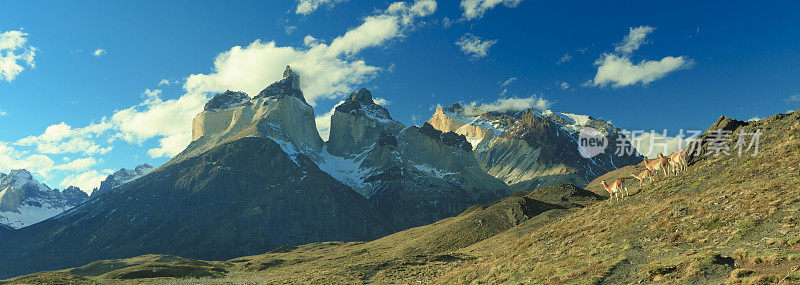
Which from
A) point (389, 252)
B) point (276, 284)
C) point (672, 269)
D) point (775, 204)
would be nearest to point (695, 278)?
point (672, 269)

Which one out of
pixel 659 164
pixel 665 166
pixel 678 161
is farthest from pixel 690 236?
pixel 659 164

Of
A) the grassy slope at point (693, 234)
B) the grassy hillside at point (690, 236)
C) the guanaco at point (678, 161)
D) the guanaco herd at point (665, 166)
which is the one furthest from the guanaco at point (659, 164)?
the grassy slope at point (693, 234)

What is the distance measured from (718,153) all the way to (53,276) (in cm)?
10525

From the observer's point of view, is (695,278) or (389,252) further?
(389,252)

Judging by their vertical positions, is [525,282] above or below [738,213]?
below

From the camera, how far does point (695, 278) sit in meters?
20.3

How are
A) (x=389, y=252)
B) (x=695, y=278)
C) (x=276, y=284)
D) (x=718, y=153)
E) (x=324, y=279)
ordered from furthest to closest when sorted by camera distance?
(x=389, y=252) < (x=276, y=284) < (x=324, y=279) < (x=718, y=153) < (x=695, y=278)

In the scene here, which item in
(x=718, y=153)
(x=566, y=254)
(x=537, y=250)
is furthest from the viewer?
(x=718, y=153)

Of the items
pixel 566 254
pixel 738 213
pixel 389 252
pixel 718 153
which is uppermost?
pixel 718 153

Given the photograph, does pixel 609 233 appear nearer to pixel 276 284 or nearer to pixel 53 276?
pixel 276 284

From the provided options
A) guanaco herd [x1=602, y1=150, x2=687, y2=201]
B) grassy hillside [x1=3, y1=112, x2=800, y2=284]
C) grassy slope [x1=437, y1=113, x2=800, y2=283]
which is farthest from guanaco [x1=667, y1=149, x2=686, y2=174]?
grassy slope [x1=437, y1=113, x2=800, y2=283]

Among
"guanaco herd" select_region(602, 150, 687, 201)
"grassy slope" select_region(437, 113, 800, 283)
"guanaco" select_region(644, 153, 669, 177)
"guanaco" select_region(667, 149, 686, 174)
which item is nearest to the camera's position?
"grassy slope" select_region(437, 113, 800, 283)

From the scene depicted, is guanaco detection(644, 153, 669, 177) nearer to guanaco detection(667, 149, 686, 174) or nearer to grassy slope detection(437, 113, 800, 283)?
guanaco detection(667, 149, 686, 174)

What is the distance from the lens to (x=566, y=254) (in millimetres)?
33438
